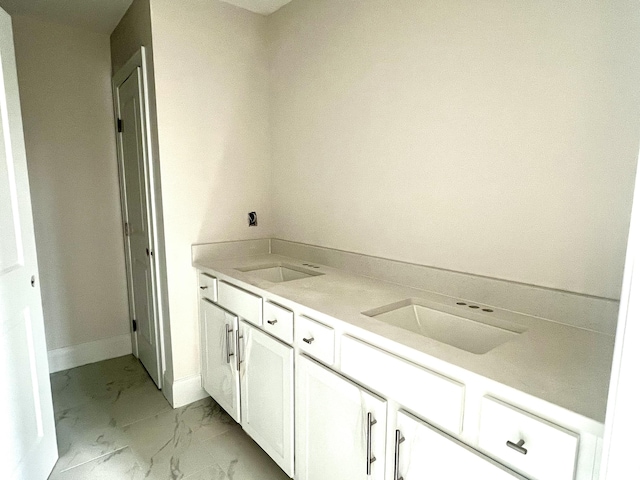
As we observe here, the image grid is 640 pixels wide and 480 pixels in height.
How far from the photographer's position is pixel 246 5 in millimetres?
2271

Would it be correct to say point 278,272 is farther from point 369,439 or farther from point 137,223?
point 369,439

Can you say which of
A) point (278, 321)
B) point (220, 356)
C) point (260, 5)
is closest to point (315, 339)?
point (278, 321)

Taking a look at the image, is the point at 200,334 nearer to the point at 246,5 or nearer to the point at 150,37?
the point at 150,37

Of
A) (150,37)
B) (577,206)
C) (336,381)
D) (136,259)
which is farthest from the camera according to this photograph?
(136,259)

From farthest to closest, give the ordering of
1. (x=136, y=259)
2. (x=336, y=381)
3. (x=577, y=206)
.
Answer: (x=136, y=259) → (x=336, y=381) → (x=577, y=206)

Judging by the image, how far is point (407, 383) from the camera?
1.02 meters

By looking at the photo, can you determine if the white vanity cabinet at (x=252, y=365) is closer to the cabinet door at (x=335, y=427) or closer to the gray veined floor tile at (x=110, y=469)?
the cabinet door at (x=335, y=427)

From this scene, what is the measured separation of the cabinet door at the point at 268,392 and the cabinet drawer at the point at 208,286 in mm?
340

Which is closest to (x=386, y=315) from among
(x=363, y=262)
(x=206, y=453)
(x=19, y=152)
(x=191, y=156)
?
(x=363, y=262)

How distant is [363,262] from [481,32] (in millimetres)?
1086

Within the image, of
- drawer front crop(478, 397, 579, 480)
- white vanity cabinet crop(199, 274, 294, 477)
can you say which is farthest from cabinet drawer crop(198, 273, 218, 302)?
drawer front crop(478, 397, 579, 480)

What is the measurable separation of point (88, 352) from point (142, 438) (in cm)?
125

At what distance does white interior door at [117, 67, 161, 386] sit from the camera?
2.34m

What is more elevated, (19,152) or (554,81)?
(554,81)
